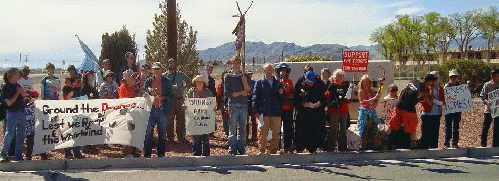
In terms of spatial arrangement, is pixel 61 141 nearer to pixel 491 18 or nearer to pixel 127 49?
pixel 127 49

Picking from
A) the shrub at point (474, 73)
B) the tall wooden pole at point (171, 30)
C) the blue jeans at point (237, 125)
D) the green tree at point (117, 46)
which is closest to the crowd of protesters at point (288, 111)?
the blue jeans at point (237, 125)

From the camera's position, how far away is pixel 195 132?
343 inches

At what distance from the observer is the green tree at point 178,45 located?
677 inches

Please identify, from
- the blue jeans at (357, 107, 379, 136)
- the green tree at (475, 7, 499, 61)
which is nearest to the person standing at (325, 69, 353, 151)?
the blue jeans at (357, 107, 379, 136)

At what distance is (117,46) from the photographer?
2389 centimetres

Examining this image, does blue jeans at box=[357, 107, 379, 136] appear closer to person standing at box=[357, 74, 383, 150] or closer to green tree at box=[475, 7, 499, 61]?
person standing at box=[357, 74, 383, 150]

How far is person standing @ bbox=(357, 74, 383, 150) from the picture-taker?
8953 millimetres

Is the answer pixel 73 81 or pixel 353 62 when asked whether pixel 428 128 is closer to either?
pixel 353 62

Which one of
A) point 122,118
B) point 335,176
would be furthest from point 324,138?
point 122,118

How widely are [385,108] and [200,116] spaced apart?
148 inches

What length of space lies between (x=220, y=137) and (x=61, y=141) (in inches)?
157

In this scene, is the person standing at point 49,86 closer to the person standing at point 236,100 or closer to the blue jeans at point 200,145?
the blue jeans at point 200,145

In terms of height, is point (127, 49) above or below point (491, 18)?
below

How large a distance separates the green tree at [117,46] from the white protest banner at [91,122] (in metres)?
15.6
